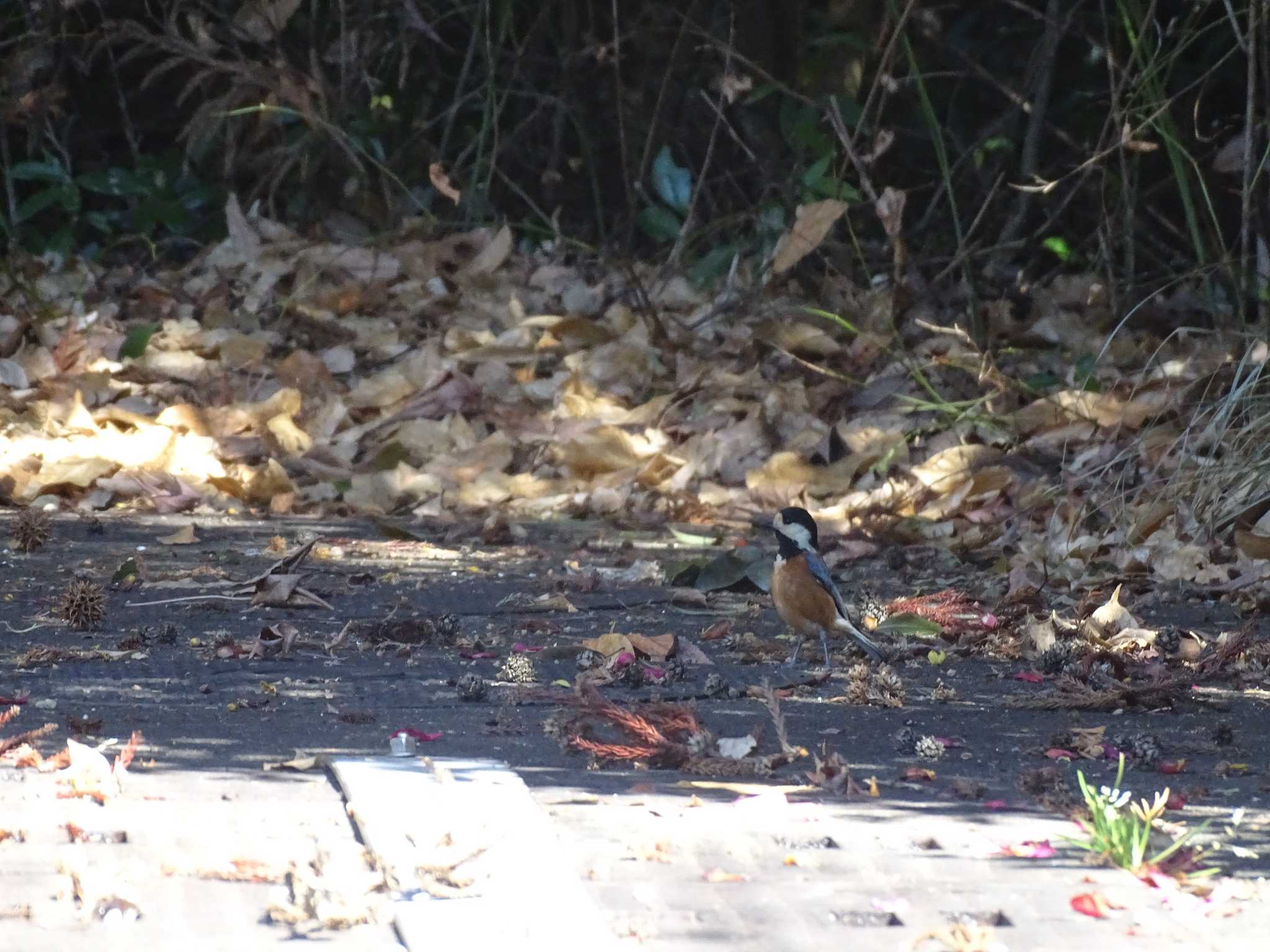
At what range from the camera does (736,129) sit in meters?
8.98

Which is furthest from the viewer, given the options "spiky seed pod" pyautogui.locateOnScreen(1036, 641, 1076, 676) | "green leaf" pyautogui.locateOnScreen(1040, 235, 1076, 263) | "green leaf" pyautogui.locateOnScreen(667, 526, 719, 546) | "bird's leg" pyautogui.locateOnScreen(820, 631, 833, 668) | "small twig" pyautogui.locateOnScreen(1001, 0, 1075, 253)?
"green leaf" pyautogui.locateOnScreen(1040, 235, 1076, 263)

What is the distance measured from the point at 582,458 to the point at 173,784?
353 cm

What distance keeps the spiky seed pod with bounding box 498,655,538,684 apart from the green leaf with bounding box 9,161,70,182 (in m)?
5.91

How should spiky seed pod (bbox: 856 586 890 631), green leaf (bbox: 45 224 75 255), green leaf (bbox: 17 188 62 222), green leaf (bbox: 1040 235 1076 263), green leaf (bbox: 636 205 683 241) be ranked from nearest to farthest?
spiky seed pod (bbox: 856 586 890 631), green leaf (bbox: 1040 235 1076 263), green leaf (bbox: 636 205 683 241), green leaf (bbox: 17 188 62 222), green leaf (bbox: 45 224 75 255)

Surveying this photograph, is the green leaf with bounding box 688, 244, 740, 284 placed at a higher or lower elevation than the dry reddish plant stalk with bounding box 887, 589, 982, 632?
lower

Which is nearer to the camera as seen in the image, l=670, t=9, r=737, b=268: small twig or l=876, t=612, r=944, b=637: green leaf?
l=876, t=612, r=944, b=637: green leaf

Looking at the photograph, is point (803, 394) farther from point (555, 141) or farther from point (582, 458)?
point (555, 141)

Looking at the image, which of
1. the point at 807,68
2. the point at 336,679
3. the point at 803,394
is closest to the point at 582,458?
the point at 803,394

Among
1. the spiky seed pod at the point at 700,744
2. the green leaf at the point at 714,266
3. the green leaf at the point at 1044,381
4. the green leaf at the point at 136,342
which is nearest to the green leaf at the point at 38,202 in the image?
the green leaf at the point at 136,342

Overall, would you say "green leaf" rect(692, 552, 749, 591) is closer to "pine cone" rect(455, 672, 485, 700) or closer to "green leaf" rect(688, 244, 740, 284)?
"pine cone" rect(455, 672, 485, 700)

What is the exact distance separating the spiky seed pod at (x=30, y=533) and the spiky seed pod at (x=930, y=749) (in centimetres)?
292

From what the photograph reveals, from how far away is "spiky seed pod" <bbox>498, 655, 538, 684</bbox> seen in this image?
12.3ft

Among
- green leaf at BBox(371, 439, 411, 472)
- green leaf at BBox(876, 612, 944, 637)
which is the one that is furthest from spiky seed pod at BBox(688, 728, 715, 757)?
green leaf at BBox(371, 439, 411, 472)

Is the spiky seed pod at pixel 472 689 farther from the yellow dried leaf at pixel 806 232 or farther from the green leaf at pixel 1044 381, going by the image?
the yellow dried leaf at pixel 806 232
